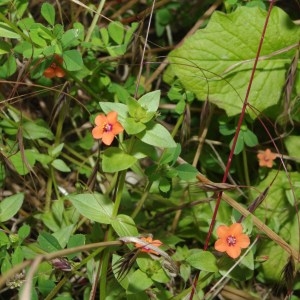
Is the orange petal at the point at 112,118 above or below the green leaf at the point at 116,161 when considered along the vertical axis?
above

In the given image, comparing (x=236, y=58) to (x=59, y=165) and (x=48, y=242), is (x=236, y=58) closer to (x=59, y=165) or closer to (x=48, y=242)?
(x=59, y=165)

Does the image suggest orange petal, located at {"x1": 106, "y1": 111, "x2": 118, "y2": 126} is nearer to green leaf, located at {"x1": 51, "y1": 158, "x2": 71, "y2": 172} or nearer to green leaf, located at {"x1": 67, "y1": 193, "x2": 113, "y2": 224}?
green leaf, located at {"x1": 67, "y1": 193, "x2": 113, "y2": 224}

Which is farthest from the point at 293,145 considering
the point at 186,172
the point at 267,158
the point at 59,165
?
the point at 59,165

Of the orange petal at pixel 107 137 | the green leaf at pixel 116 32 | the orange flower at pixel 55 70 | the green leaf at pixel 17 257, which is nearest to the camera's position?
the orange petal at pixel 107 137

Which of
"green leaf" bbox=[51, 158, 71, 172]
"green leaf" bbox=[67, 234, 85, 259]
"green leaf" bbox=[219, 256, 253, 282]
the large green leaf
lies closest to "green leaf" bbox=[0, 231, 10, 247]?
"green leaf" bbox=[67, 234, 85, 259]

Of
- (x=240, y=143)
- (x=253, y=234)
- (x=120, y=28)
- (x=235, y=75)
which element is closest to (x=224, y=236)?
(x=253, y=234)

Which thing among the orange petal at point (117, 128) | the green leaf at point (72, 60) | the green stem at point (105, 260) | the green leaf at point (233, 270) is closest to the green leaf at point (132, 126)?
the orange petal at point (117, 128)

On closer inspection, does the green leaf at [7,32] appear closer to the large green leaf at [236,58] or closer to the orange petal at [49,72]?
the orange petal at [49,72]
